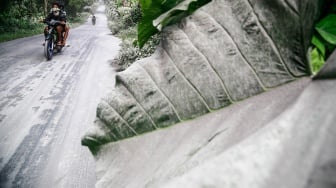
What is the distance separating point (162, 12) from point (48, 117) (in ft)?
12.8

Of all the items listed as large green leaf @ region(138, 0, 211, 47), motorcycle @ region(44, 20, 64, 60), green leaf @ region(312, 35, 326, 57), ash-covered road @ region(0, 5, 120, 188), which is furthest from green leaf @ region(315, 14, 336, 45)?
motorcycle @ region(44, 20, 64, 60)

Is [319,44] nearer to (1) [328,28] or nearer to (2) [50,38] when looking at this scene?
(1) [328,28]

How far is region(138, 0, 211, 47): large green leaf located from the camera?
1.91 ft

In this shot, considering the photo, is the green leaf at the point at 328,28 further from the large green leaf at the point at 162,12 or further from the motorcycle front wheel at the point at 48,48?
the motorcycle front wheel at the point at 48,48

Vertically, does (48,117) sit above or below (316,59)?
below

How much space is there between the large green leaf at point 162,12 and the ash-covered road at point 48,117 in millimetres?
2433

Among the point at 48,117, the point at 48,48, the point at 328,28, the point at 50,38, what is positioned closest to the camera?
the point at 328,28

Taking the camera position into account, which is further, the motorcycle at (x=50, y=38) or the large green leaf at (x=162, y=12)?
the motorcycle at (x=50, y=38)

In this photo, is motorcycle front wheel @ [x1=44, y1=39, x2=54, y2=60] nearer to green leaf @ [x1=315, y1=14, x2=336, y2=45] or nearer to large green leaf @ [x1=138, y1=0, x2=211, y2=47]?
large green leaf @ [x1=138, y1=0, x2=211, y2=47]

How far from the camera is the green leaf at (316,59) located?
553mm

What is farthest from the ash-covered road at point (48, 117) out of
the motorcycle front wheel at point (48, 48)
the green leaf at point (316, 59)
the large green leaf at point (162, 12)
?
the green leaf at point (316, 59)

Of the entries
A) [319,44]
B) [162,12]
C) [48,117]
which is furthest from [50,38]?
[319,44]

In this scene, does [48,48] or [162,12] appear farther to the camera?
[48,48]

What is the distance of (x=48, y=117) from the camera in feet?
13.9
